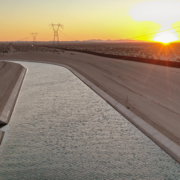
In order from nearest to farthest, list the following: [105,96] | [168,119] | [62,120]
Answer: [168,119] → [62,120] → [105,96]

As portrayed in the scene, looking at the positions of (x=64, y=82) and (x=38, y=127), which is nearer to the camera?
(x=38, y=127)

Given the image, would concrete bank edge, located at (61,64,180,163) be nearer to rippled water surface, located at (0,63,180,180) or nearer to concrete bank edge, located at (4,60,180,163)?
concrete bank edge, located at (4,60,180,163)

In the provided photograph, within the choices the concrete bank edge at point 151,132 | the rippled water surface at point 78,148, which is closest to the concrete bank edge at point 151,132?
the concrete bank edge at point 151,132

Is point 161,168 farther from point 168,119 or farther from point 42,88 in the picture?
point 42,88

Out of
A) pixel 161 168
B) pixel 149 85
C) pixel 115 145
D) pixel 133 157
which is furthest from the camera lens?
pixel 149 85

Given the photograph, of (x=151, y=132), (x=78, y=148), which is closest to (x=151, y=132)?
(x=151, y=132)

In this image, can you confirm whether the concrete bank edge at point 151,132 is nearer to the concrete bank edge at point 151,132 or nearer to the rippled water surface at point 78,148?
the concrete bank edge at point 151,132

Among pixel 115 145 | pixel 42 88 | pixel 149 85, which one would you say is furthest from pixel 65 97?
pixel 115 145

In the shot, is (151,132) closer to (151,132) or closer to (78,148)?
(151,132)
